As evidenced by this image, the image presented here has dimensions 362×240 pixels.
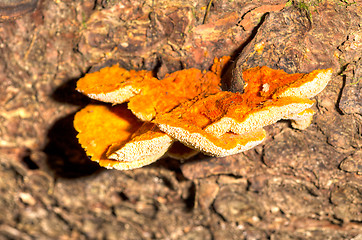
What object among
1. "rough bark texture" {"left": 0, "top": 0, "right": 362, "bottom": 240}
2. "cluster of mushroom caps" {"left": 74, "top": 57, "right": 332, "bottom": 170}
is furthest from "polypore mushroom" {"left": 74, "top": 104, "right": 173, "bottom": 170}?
"rough bark texture" {"left": 0, "top": 0, "right": 362, "bottom": 240}

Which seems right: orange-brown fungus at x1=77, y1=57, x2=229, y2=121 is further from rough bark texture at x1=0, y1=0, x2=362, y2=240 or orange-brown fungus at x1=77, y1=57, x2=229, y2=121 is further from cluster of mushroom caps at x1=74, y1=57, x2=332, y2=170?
rough bark texture at x1=0, y1=0, x2=362, y2=240

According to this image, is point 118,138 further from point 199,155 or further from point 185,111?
point 199,155

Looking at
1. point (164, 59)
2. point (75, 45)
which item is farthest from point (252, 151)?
point (75, 45)

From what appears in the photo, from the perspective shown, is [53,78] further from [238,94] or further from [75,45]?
[238,94]

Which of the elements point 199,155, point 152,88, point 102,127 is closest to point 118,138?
point 102,127

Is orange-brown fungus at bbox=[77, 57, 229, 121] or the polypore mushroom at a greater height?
orange-brown fungus at bbox=[77, 57, 229, 121]

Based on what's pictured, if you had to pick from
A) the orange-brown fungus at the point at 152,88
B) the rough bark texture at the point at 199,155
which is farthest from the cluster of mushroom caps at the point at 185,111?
the rough bark texture at the point at 199,155
